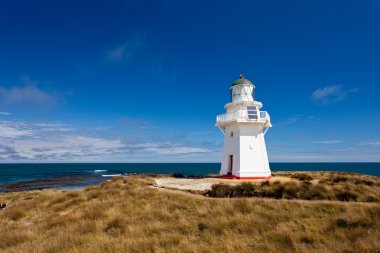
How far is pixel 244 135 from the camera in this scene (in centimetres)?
2031

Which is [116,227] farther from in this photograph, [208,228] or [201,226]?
[208,228]

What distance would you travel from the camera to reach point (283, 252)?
582 cm

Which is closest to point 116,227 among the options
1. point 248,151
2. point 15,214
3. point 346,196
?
point 15,214

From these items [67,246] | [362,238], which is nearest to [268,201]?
[362,238]

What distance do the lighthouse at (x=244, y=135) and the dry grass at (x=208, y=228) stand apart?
418 inches

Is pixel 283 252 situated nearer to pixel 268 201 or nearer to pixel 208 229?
pixel 208 229

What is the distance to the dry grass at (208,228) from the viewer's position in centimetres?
618

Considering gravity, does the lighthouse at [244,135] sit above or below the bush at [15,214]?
above

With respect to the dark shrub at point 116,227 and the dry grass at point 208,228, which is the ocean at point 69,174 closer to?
the dry grass at point 208,228

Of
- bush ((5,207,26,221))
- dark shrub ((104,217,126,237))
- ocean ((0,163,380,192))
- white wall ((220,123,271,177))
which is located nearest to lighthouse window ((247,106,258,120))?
white wall ((220,123,271,177))

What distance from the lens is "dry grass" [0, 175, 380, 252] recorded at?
20.3ft

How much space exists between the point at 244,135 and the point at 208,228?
13.5 meters

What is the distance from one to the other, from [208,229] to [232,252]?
1512 mm

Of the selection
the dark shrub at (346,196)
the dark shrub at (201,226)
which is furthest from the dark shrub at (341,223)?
the dark shrub at (346,196)
